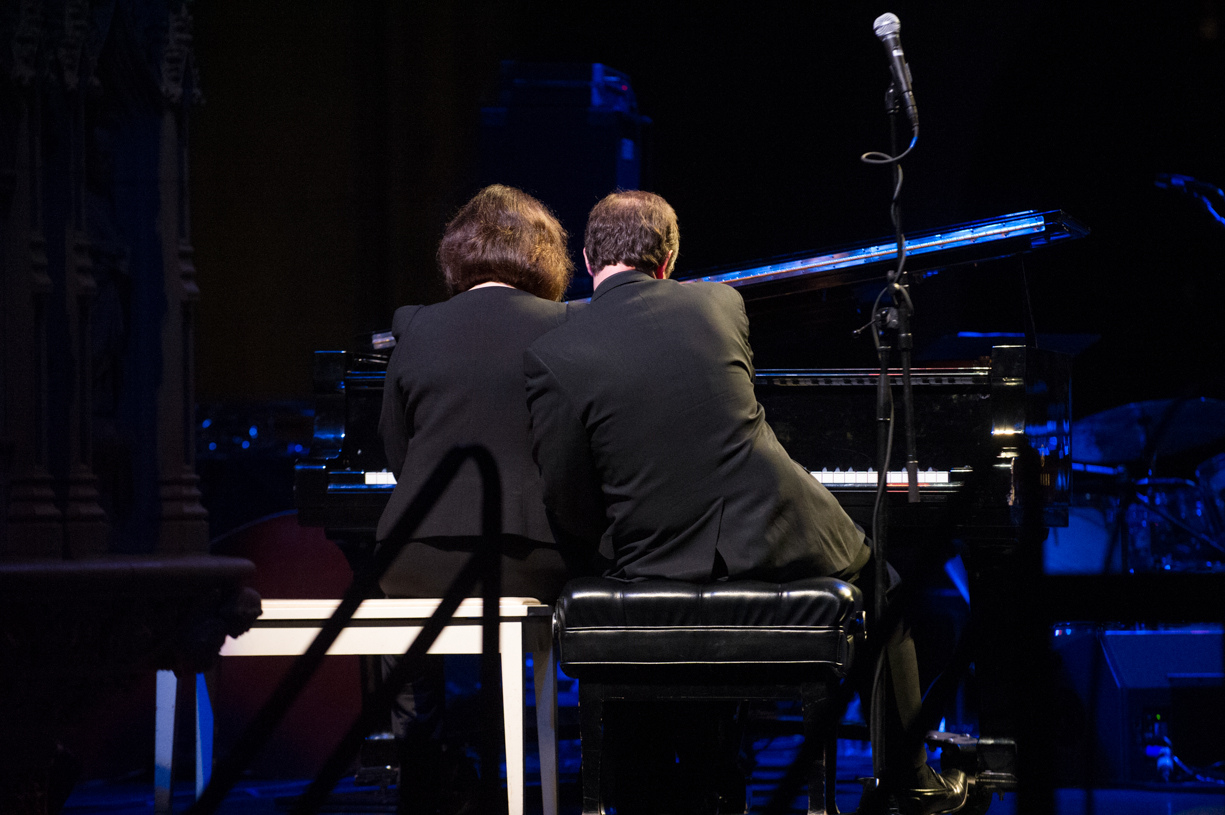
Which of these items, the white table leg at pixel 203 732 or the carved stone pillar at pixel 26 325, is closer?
the white table leg at pixel 203 732

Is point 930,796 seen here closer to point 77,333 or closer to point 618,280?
point 618,280

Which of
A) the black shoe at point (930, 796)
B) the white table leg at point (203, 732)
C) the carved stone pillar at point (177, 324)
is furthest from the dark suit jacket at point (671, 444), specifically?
the carved stone pillar at point (177, 324)

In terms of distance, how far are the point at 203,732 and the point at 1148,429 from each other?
3.04 m

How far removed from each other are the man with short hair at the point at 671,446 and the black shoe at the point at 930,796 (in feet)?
1.58

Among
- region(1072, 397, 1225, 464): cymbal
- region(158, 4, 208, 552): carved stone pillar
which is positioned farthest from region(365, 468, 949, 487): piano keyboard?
region(158, 4, 208, 552): carved stone pillar

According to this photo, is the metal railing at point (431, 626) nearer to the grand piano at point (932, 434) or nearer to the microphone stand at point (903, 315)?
the grand piano at point (932, 434)

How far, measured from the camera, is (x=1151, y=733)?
10.3ft

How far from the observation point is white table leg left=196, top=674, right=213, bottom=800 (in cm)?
219

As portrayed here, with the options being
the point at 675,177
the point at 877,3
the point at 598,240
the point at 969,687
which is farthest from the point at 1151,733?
the point at 877,3

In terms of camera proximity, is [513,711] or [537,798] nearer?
[513,711]

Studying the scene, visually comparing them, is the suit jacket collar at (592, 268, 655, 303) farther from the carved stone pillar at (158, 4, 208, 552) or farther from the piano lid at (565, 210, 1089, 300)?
the carved stone pillar at (158, 4, 208, 552)

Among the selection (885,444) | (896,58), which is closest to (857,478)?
(885,444)

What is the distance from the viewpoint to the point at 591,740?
1967mm

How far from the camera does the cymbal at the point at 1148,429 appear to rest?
366 centimetres
